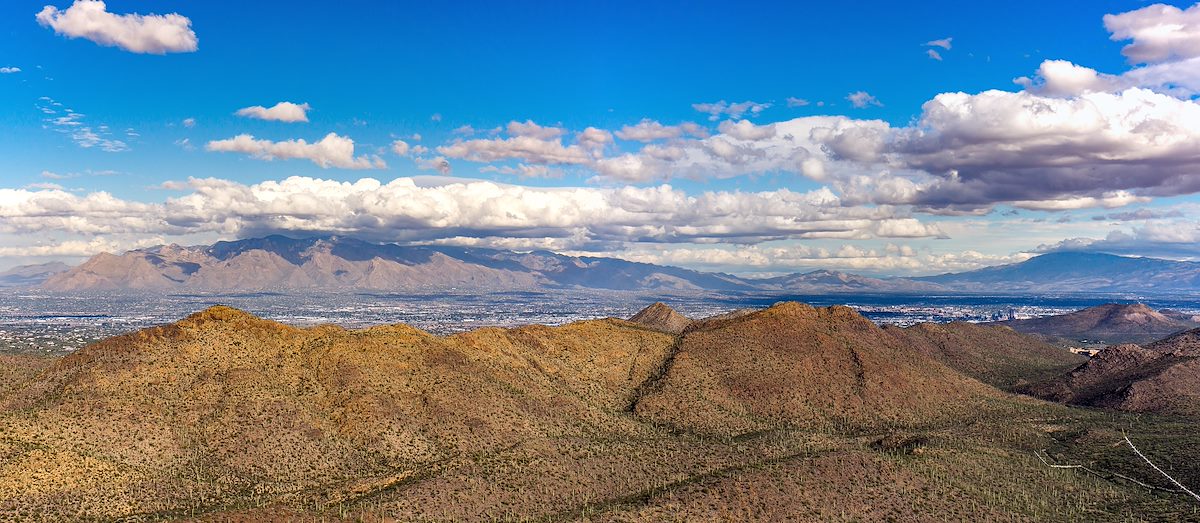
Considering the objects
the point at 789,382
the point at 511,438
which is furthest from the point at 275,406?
the point at 789,382

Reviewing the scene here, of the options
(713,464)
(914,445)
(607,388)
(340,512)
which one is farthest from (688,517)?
(607,388)

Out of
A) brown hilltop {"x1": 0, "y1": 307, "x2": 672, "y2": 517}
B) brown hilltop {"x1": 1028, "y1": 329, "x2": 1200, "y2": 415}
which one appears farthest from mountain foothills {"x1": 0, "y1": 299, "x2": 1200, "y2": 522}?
brown hilltop {"x1": 1028, "y1": 329, "x2": 1200, "y2": 415}

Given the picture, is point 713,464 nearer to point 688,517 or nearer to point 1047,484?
point 688,517

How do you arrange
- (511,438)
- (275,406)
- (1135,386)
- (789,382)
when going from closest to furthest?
(275,406)
(511,438)
(789,382)
(1135,386)

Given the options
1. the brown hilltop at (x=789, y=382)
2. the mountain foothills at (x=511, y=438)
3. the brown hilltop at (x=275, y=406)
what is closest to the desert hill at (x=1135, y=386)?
the mountain foothills at (x=511, y=438)

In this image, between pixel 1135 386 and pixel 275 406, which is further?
pixel 1135 386

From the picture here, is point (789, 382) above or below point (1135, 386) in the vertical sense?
above

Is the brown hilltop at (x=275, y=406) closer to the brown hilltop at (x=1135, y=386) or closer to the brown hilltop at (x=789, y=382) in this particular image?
the brown hilltop at (x=789, y=382)

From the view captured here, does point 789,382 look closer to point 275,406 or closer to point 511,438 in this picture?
point 511,438
